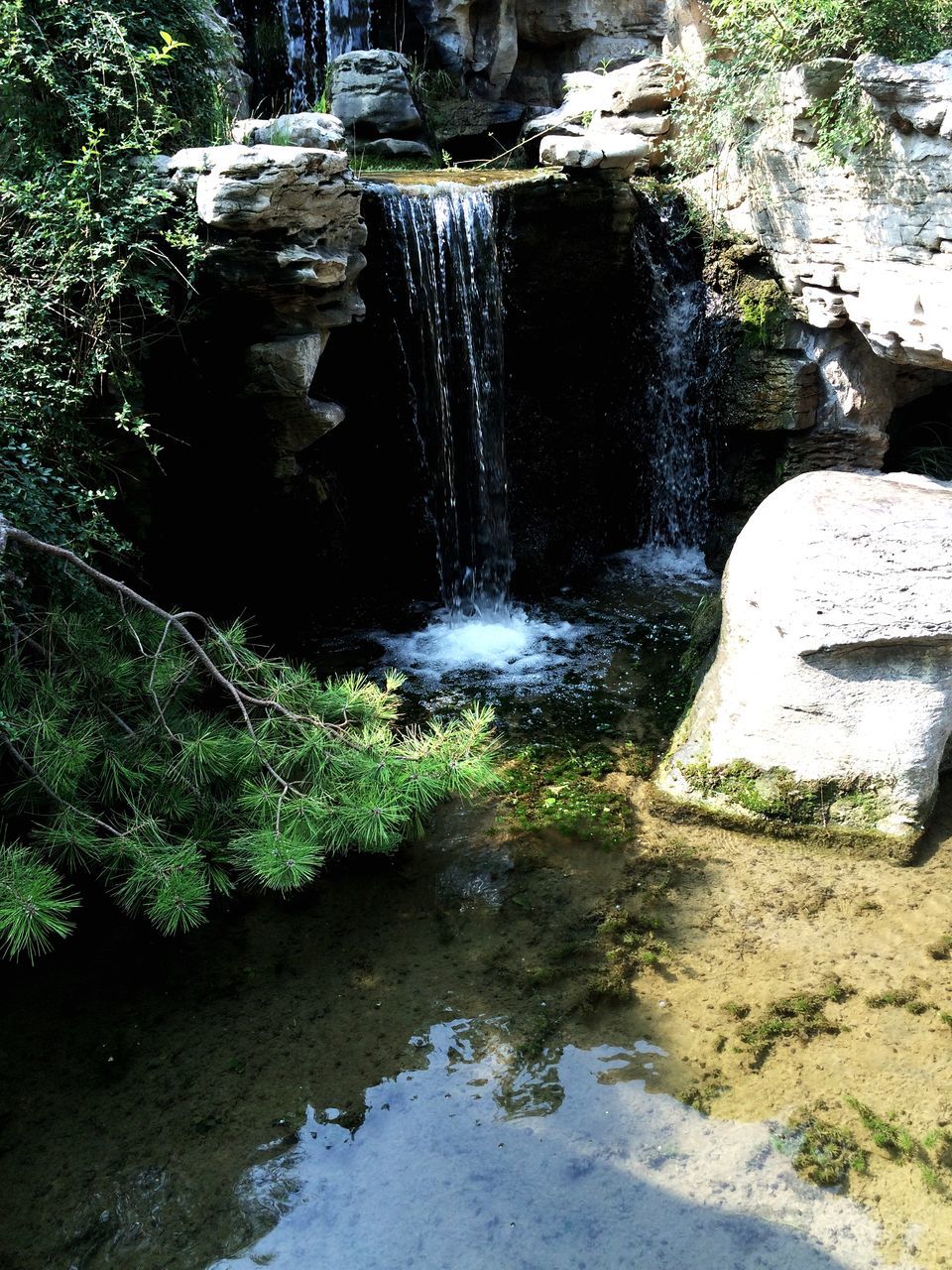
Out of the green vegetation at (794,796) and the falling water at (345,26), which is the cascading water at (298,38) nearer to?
the falling water at (345,26)

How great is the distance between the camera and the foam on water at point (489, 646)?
5965mm

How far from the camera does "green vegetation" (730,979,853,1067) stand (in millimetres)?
3445

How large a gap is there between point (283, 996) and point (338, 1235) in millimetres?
945

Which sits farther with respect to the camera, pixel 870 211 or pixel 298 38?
pixel 298 38

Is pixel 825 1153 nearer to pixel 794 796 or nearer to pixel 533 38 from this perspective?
pixel 794 796

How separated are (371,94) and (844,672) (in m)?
6.80

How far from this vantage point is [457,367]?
644cm

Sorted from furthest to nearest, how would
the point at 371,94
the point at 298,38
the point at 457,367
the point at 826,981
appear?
1. the point at 298,38
2. the point at 371,94
3. the point at 457,367
4. the point at 826,981

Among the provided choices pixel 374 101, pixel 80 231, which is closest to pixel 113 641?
pixel 80 231

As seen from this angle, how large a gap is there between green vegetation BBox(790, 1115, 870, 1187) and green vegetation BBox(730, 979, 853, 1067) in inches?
10.5

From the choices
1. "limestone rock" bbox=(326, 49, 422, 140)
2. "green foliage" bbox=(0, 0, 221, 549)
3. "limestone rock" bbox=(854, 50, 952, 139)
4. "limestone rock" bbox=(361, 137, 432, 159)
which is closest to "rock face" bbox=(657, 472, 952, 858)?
"limestone rock" bbox=(854, 50, 952, 139)

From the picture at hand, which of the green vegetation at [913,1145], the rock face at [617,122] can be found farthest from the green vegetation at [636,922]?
the rock face at [617,122]

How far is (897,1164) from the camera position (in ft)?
9.98

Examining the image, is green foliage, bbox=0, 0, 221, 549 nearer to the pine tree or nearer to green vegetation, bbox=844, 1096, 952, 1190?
the pine tree
